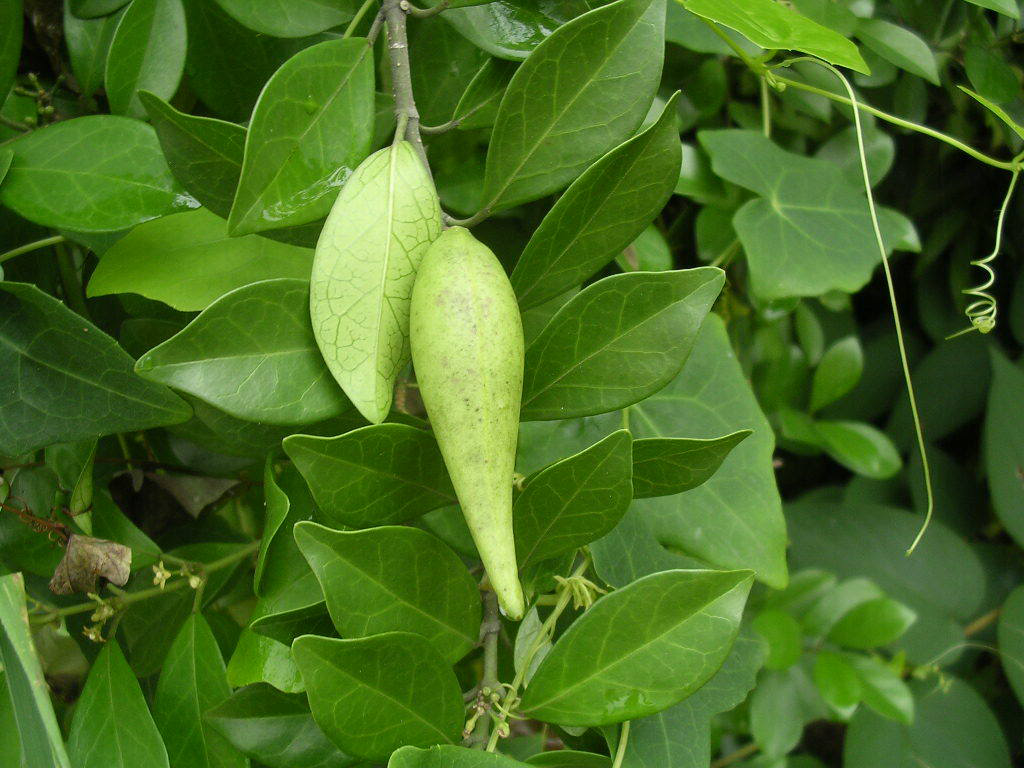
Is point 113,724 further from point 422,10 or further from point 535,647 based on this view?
point 422,10

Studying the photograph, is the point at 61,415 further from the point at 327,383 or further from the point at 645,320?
the point at 645,320

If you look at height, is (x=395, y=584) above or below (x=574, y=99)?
below

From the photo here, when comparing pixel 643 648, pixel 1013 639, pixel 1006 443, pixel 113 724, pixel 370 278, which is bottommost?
pixel 1013 639

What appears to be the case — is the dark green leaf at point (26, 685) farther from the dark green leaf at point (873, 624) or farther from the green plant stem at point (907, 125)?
the dark green leaf at point (873, 624)

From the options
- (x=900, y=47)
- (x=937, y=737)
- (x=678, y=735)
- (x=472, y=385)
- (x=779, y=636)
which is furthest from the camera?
(x=937, y=737)

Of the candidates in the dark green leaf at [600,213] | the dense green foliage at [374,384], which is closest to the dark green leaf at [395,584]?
the dense green foliage at [374,384]

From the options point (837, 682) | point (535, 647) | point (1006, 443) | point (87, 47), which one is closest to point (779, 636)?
point (837, 682)

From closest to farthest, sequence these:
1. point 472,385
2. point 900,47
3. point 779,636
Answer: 1. point 472,385
2. point 900,47
3. point 779,636
